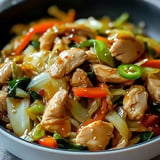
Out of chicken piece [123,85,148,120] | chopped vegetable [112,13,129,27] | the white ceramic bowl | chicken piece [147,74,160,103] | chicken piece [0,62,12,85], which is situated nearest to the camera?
the white ceramic bowl

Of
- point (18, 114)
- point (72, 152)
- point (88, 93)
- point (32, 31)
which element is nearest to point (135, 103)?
point (88, 93)

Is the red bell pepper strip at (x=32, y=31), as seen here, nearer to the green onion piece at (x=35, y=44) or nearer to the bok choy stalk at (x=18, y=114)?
the green onion piece at (x=35, y=44)

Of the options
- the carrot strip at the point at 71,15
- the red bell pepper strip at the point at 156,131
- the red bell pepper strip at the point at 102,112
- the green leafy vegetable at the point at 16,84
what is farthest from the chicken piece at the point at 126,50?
the carrot strip at the point at 71,15

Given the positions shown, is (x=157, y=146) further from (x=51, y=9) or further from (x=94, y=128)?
(x=51, y=9)

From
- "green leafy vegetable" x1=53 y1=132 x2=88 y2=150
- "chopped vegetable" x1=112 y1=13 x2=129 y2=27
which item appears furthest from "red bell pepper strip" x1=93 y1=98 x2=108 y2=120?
"chopped vegetable" x1=112 y1=13 x2=129 y2=27

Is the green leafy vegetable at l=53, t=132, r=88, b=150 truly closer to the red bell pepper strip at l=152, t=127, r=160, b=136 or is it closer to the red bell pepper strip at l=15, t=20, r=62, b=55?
the red bell pepper strip at l=152, t=127, r=160, b=136

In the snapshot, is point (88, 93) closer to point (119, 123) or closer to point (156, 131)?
point (119, 123)
